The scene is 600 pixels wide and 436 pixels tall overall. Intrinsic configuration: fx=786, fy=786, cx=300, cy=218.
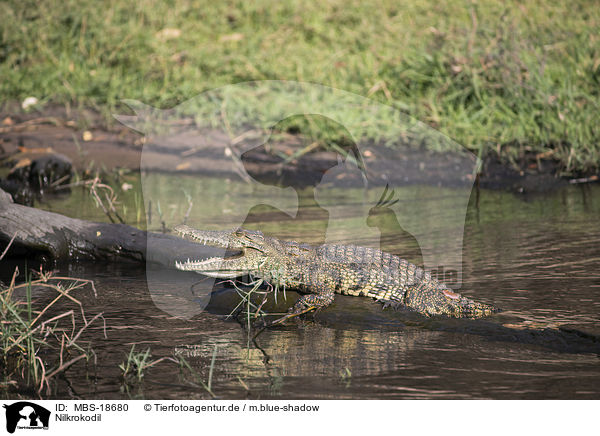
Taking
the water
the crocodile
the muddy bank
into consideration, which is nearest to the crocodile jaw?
the crocodile

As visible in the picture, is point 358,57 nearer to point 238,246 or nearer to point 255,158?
point 255,158

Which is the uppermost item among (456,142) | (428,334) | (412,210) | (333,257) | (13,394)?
(456,142)

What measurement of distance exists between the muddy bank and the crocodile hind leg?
3.31 meters

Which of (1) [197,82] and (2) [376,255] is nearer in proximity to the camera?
(2) [376,255]

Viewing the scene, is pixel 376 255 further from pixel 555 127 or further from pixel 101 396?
pixel 555 127

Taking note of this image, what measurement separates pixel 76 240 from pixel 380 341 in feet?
7.91

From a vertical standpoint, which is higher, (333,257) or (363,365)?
(333,257)

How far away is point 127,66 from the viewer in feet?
30.9

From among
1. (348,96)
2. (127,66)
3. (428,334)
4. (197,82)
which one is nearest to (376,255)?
(428,334)

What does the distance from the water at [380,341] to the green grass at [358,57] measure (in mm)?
2577

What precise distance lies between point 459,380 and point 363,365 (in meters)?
0.44

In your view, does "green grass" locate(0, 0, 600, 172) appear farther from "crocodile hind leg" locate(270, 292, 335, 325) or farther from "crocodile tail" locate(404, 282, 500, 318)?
"crocodile hind leg" locate(270, 292, 335, 325)

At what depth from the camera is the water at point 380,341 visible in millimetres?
3289
